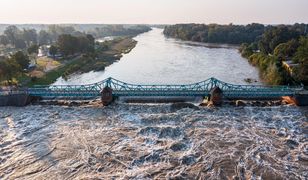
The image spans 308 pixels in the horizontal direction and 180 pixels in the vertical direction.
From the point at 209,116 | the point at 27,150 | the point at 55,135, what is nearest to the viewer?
the point at 27,150

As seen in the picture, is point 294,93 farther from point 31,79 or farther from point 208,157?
point 31,79

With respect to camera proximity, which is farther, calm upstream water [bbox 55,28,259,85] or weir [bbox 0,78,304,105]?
calm upstream water [bbox 55,28,259,85]

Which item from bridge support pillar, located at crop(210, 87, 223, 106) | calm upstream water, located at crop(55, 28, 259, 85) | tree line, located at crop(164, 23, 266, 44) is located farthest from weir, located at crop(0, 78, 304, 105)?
tree line, located at crop(164, 23, 266, 44)

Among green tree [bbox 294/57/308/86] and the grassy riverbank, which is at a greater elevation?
green tree [bbox 294/57/308/86]

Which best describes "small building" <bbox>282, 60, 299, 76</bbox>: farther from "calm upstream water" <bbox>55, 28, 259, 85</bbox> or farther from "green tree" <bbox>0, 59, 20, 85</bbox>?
"green tree" <bbox>0, 59, 20, 85</bbox>

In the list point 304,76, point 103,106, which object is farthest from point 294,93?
point 103,106

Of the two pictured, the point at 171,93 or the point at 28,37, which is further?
the point at 28,37

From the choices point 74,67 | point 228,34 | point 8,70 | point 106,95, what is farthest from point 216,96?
point 228,34

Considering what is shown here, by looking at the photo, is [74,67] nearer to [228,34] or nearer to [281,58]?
[281,58]

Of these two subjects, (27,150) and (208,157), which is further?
(27,150)
